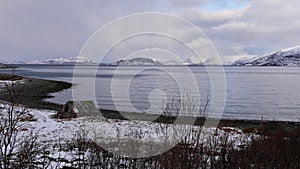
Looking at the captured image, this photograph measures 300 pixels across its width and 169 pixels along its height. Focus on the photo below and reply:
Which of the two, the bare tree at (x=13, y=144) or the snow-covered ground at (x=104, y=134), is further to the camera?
the snow-covered ground at (x=104, y=134)

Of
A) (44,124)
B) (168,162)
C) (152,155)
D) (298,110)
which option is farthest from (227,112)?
(168,162)

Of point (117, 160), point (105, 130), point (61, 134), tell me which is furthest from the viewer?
point (105, 130)

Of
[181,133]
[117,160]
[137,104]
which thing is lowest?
[117,160]

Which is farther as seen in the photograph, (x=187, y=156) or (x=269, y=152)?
(x=269, y=152)

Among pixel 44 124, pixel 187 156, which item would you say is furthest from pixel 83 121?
pixel 187 156

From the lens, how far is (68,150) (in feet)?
33.7

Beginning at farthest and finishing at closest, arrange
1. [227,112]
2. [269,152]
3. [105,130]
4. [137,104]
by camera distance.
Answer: [137,104], [227,112], [105,130], [269,152]

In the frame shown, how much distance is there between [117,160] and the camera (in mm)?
7590

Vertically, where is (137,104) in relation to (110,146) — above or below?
above

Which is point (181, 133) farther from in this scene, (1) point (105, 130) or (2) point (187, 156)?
(1) point (105, 130)

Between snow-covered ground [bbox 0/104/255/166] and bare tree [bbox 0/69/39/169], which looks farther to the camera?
snow-covered ground [bbox 0/104/255/166]

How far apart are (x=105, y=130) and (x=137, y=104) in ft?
72.0

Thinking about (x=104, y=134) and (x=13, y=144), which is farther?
(x=104, y=134)

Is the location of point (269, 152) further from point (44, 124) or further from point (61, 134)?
point (44, 124)
